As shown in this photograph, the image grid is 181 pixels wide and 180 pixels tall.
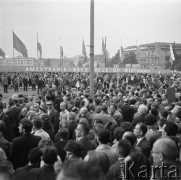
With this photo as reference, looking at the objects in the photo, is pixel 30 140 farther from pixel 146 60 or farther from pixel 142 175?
pixel 146 60

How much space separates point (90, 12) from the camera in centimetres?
1119

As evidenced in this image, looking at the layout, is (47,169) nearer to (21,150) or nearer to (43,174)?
(43,174)

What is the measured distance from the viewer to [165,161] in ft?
11.3

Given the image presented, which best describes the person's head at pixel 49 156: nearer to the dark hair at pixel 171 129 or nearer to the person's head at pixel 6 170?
the person's head at pixel 6 170

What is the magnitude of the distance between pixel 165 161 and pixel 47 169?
1331 millimetres

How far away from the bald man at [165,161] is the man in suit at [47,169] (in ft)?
3.75

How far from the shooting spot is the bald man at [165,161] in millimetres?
3318

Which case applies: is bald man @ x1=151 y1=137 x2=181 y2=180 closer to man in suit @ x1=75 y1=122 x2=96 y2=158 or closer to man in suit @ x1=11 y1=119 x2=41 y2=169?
man in suit @ x1=75 y1=122 x2=96 y2=158

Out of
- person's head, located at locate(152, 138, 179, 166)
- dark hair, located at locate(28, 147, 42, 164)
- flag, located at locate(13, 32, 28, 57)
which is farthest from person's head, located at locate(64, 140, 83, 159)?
flag, located at locate(13, 32, 28, 57)

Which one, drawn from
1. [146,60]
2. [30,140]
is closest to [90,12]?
[30,140]

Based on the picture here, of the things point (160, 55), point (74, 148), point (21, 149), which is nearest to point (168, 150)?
point (74, 148)

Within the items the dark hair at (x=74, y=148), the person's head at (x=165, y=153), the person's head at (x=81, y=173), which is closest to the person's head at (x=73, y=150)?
the dark hair at (x=74, y=148)

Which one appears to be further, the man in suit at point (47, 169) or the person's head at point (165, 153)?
the man in suit at point (47, 169)

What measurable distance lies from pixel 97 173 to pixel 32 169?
1.94 m
